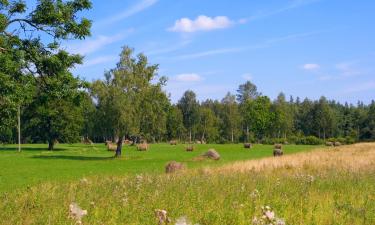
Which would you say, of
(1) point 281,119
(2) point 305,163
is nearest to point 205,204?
(2) point 305,163

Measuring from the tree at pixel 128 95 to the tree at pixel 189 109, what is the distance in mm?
92434

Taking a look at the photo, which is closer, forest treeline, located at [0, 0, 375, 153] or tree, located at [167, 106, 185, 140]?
forest treeline, located at [0, 0, 375, 153]

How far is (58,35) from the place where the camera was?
16.6 m

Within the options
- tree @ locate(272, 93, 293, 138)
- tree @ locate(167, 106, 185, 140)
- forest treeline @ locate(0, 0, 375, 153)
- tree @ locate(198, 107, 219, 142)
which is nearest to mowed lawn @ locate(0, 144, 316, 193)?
forest treeline @ locate(0, 0, 375, 153)

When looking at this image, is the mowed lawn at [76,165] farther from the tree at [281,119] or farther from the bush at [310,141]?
the tree at [281,119]

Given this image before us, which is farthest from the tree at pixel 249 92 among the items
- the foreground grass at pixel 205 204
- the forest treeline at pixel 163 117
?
the foreground grass at pixel 205 204

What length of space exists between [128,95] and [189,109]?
101214mm

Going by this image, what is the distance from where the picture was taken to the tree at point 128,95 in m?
52.5

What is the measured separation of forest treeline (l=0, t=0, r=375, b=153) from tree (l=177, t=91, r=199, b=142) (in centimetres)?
32

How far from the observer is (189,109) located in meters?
154

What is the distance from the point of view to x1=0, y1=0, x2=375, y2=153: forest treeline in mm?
16188

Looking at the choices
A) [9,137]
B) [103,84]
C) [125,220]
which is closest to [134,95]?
[103,84]

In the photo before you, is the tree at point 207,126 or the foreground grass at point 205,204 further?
the tree at point 207,126

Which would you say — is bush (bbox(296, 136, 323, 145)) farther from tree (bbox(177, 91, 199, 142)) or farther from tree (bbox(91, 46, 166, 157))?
tree (bbox(91, 46, 166, 157))
